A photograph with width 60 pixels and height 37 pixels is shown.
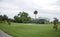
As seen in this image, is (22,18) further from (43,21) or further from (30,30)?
(43,21)

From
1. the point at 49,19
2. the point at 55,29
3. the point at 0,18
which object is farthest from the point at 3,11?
the point at 55,29

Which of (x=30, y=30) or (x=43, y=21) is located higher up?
(x=43, y=21)

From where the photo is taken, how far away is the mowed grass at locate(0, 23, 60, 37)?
6068 mm

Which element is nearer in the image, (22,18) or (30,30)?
(30,30)

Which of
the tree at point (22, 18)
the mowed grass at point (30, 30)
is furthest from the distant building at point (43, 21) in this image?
the tree at point (22, 18)

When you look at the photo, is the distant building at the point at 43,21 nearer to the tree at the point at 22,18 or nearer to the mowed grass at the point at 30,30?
the mowed grass at the point at 30,30

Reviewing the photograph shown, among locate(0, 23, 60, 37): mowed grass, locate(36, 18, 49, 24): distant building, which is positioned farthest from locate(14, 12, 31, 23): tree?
locate(36, 18, 49, 24): distant building

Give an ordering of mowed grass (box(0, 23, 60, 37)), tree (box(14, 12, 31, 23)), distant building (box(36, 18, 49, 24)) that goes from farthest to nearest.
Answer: tree (box(14, 12, 31, 23)) < distant building (box(36, 18, 49, 24)) < mowed grass (box(0, 23, 60, 37))

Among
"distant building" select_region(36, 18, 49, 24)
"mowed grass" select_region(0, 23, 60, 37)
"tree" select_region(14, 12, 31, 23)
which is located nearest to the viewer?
"mowed grass" select_region(0, 23, 60, 37)

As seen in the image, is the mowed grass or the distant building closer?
the mowed grass

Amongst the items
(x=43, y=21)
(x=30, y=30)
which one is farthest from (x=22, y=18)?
(x=43, y=21)

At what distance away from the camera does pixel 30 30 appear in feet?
22.1

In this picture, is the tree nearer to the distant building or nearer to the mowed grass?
the mowed grass

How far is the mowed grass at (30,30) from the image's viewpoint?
6.07 meters
